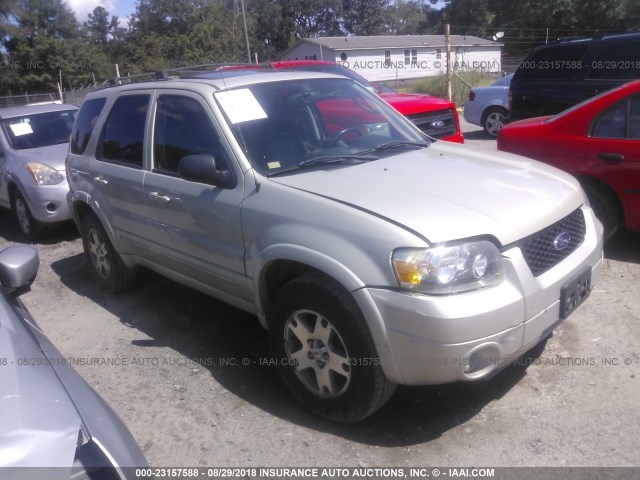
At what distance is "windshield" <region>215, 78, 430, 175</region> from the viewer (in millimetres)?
3605

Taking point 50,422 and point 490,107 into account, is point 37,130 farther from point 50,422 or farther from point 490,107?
point 490,107

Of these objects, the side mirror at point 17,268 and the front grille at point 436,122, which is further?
the front grille at point 436,122

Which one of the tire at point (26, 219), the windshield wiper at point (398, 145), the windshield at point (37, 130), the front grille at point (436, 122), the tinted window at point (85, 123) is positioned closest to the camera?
the windshield wiper at point (398, 145)

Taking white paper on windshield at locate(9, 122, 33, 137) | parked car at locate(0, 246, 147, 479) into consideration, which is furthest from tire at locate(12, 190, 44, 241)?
parked car at locate(0, 246, 147, 479)

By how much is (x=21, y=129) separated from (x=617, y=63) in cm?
845

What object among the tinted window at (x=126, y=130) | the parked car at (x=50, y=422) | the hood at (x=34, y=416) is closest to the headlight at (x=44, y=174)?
the tinted window at (x=126, y=130)

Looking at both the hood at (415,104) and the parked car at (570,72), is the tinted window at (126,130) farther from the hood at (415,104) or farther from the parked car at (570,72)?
the parked car at (570,72)

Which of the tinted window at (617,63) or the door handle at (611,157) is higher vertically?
the tinted window at (617,63)

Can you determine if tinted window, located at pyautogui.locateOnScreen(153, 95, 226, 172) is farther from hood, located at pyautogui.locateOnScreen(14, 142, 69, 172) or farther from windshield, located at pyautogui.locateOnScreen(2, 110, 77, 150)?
windshield, located at pyautogui.locateOnScreen(2, 110, 77, 150)

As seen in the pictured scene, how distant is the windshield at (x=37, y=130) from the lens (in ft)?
27.1

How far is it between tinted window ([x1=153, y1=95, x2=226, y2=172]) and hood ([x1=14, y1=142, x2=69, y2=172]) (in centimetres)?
392

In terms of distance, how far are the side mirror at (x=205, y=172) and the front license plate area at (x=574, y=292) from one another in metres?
1.94

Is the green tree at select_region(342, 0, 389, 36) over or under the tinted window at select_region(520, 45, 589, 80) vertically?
over

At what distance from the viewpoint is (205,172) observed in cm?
345
